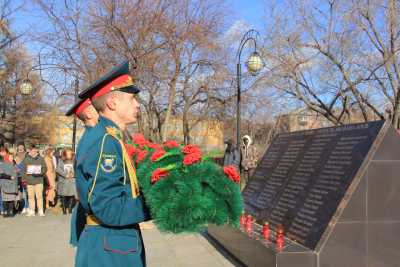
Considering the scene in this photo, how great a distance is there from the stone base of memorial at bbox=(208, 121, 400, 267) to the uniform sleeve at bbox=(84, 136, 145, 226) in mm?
2840

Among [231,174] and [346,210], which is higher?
[231,174]

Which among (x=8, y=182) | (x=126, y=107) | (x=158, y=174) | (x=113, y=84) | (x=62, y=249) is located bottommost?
(x=62, y=249)

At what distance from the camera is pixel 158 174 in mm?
2611

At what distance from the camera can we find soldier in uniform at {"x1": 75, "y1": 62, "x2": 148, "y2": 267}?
7.96 ft

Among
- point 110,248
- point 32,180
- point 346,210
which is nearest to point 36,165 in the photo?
point 32,180

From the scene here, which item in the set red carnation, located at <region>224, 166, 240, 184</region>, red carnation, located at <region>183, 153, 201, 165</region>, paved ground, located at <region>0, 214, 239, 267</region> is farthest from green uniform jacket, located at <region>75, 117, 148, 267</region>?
paved ground, located at <region>0, 214, 239, 267</region>

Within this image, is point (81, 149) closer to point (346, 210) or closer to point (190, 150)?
point (190, 150)

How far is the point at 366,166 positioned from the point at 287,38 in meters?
17.0

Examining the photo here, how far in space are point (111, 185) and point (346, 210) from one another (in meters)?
3.31

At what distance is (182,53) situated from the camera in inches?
716

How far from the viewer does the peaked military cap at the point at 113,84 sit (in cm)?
276

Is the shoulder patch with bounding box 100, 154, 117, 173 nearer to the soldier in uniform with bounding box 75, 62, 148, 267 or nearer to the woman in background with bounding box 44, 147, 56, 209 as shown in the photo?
the soldier in uniform with bounding box 75, 62, 148, 267

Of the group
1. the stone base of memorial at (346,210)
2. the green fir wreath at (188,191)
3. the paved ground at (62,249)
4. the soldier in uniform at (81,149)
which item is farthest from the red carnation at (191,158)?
the paved ground at (62,249)

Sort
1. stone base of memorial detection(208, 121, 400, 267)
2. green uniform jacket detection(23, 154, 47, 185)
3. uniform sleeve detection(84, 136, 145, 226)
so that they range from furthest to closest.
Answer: green uniform jacket detection(23, 154, 47, 185)
stone base of memorial detection(208, 121, 400, 267)
uniform sleeve detection(84, 136, 145, 226)
